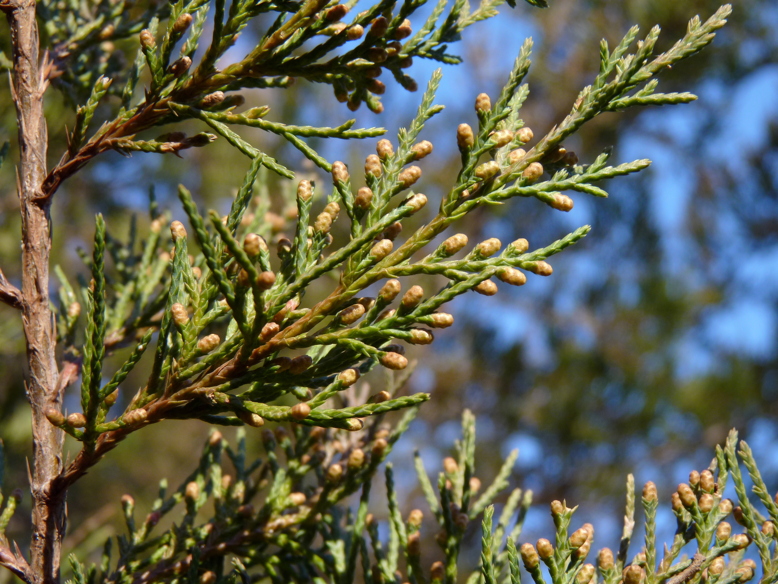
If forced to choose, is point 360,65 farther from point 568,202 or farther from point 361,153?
point 361,153

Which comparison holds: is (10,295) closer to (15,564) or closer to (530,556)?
(15,564)

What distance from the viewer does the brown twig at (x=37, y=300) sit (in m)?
1.41

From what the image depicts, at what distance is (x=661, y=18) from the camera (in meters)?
5.52

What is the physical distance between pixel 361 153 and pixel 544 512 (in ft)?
13.7

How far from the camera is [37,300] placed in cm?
148

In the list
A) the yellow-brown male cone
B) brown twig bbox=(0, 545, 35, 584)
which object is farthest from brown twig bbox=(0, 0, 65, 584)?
the yellow-brown male cone

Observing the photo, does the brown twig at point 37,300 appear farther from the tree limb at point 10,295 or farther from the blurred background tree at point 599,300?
the blurred background tree at point 599,300

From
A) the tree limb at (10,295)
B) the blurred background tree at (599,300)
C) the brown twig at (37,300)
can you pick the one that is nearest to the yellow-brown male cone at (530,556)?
the brown twig at (37,300)

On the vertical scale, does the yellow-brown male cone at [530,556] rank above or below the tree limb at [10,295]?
below

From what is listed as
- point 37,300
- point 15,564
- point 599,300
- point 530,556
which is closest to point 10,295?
point 37,300

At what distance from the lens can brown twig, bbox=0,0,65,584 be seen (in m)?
1.41

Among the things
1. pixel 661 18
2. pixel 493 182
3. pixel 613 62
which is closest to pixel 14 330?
pixel 493 182

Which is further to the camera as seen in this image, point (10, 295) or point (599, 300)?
point (599, 300)

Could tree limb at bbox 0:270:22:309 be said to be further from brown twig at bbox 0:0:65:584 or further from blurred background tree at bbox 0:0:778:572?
blurred background tree at bbox 0:0:778:572
